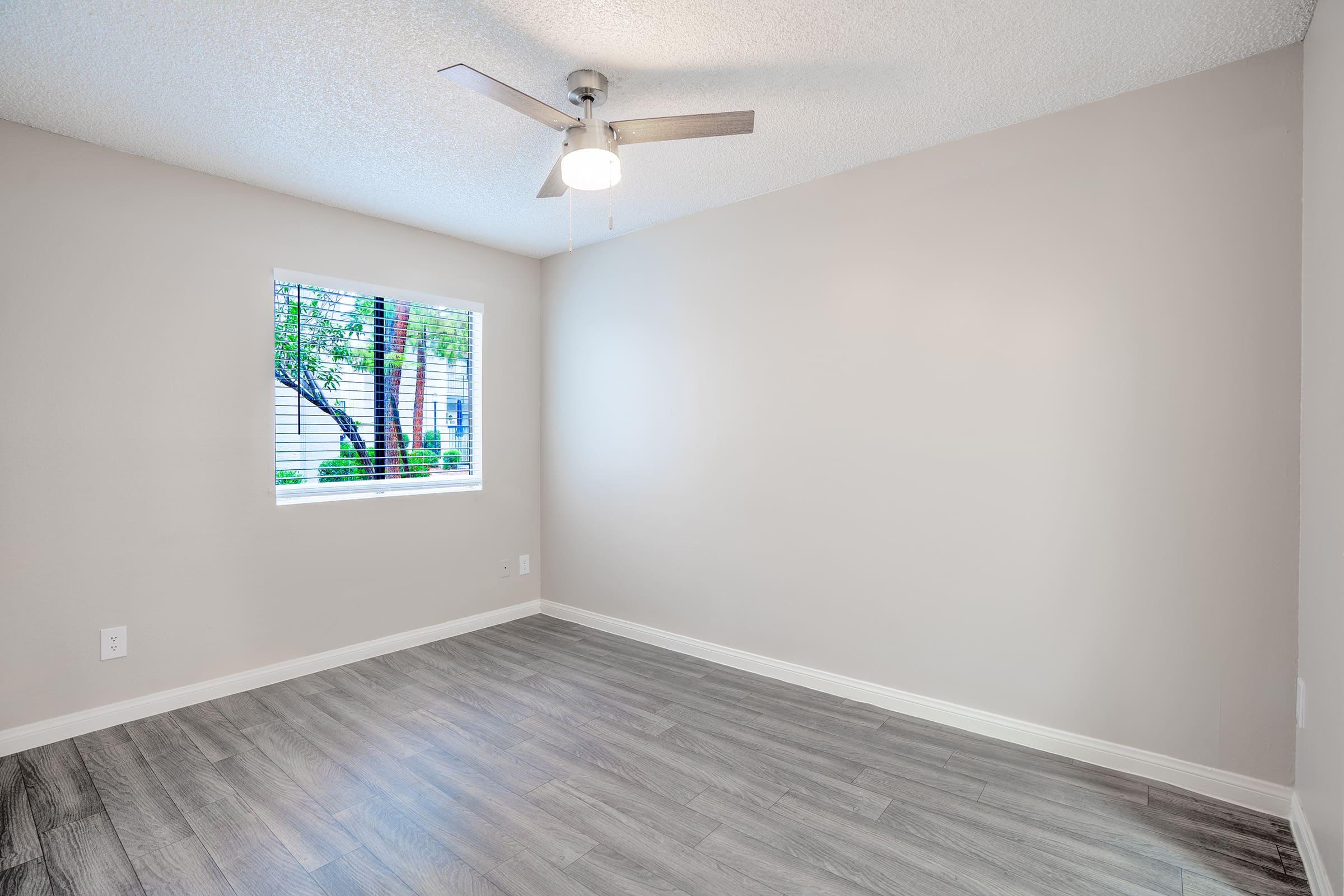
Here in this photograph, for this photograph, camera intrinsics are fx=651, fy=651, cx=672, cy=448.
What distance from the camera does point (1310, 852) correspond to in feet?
5.89

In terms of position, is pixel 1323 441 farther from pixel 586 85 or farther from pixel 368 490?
pixel 368 490

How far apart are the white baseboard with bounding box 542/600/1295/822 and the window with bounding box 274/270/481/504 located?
1738 mm

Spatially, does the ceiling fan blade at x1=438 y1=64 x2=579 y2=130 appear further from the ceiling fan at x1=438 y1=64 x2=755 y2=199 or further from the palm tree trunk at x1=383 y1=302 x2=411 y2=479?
the palm tree trunk at x1=383 y1=302 x2=411 y2=479

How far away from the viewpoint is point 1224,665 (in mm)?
2156

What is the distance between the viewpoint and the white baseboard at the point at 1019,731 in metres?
2.12

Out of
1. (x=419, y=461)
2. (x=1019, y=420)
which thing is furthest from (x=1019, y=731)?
(x=419, y=461)

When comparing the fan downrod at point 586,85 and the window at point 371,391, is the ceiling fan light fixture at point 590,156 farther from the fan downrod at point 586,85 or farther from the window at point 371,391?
the window at point 371,391

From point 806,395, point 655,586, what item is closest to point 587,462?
point 655,586

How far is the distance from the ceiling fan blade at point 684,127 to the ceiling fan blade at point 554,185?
30cm

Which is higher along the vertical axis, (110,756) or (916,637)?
(916,637)

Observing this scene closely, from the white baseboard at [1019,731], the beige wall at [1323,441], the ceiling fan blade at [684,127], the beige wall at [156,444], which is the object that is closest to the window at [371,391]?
the beige wall at [156,444]

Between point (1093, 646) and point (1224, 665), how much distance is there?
371 millimetres

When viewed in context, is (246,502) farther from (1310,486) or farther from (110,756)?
(1310,486)

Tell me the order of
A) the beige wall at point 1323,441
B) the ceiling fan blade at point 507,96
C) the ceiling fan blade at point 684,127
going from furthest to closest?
the ceiling fan blade at point 684,127
the ceiling fan blade at point 507,96
the beige wall at point 1323,441
